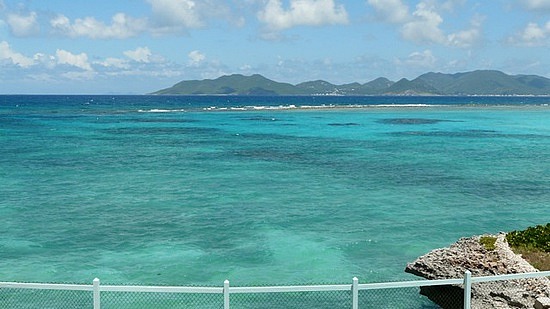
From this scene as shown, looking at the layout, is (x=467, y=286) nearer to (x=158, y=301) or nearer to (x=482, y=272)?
(x=482, y=272)

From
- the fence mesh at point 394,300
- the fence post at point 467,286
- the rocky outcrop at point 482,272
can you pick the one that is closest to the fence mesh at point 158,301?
the fence mesh at point 394,300

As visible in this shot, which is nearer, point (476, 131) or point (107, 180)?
point (107, 180)

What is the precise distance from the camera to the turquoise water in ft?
73.8

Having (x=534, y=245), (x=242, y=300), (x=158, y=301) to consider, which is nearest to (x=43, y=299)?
(x=158, y=301)

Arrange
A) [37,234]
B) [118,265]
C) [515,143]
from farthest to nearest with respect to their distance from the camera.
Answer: [515,143], [37,234], [118,265]

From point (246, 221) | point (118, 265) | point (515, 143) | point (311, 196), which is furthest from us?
point (515, 143)

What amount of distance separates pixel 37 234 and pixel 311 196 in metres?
15.7

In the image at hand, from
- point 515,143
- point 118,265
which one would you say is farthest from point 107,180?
point 515,143

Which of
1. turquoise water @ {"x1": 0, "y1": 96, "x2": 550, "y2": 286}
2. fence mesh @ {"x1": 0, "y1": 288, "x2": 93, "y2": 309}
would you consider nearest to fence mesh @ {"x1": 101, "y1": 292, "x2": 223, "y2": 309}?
fence mesh @ {"x1": 0, "y1": 288, "x2": 93, "y2": 309}

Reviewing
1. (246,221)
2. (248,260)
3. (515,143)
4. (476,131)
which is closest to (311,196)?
(246,221)

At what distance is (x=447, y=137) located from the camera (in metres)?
77.6

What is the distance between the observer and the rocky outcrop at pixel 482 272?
14.8 m

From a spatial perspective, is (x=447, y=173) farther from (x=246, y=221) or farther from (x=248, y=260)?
(x=248, y=260)

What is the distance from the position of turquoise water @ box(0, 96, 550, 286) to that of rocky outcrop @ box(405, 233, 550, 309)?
3607 millimetres
